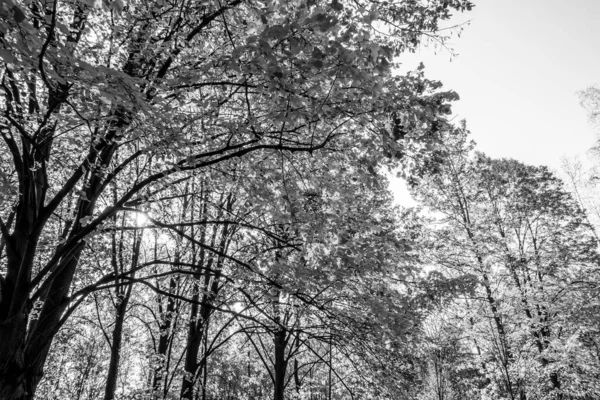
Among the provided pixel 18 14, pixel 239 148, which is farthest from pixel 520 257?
pixel 18 14

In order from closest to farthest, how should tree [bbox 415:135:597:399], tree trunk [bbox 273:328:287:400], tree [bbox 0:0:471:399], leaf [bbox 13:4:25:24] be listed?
leaf [bbox 13:4:25:24] < tree [bbox 0:0:471:399] < tree trunk [bbox 273:328:287:400] < tree [bbox 415:135:597:399]

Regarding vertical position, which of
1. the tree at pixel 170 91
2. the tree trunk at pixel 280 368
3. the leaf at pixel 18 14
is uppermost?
the tree at pixel 170 91

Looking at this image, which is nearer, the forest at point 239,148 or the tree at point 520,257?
the forest at point 239,148

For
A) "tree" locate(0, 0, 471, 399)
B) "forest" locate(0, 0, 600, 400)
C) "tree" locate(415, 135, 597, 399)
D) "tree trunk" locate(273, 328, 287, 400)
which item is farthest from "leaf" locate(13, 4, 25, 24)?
"tree" locate(415, 135, 597, 399)

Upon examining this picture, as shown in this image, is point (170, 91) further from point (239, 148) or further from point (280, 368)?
point (280, 368)

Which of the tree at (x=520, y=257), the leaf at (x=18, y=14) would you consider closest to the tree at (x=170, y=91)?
the leaf at (x=18, y=14)

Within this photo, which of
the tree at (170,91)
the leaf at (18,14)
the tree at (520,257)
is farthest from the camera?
the tree at (520,257)

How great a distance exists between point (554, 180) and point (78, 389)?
25749 mm

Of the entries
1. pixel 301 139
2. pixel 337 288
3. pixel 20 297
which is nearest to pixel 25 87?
pixel 20 297

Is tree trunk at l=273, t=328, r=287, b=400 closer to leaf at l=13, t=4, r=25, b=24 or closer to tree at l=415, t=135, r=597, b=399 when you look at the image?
tree at l=415, t=135, r=597, b=399

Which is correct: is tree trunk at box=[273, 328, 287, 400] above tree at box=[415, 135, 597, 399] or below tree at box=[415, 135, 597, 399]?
below

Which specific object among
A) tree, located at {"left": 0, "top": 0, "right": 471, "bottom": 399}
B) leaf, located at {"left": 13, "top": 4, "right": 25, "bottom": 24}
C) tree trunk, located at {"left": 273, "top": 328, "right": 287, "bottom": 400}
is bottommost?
tree trunk, located at {"left": 273, "top": 328, "right": 287, "bottom": 400}

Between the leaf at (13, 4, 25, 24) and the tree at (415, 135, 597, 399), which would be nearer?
the leaf at (13, 4, 25, 24)

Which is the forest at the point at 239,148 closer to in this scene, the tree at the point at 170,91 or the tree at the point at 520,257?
the tree at the point at 170,91
